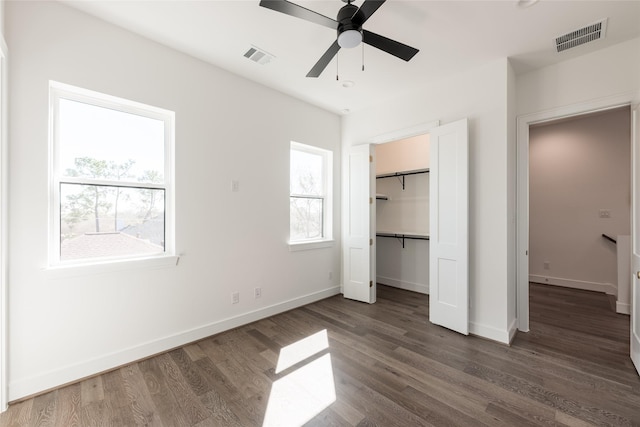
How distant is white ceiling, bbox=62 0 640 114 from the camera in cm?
209

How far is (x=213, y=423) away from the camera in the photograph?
5.67ft

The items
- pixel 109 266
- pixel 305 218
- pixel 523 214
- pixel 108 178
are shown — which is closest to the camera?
pixel 109 266

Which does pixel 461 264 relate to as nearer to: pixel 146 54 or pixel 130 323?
pixel 130 323

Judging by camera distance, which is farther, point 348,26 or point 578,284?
point 578,284

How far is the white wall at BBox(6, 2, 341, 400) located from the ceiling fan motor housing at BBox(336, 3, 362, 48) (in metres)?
1.70

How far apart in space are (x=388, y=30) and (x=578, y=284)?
5112 mm

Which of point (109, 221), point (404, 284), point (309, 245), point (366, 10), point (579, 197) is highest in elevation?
point (366, 10)

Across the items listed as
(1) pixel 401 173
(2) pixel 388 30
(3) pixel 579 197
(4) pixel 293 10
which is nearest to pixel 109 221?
(4) pixel 293 10

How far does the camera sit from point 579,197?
454 cm

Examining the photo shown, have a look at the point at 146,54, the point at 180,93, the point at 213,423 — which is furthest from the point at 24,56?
the point at 213,423

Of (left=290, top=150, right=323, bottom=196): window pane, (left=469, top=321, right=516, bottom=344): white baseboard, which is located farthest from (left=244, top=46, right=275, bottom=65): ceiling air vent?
(left=469, top=321, right=516, bottom=344): white baseboard

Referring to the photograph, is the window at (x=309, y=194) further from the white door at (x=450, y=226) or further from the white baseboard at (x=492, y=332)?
the white baseboard at (x=492, y=332)

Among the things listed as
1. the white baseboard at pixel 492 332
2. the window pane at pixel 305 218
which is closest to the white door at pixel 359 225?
the window pane at pixel 305 218

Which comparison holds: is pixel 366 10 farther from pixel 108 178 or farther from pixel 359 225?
pixel 359 225
